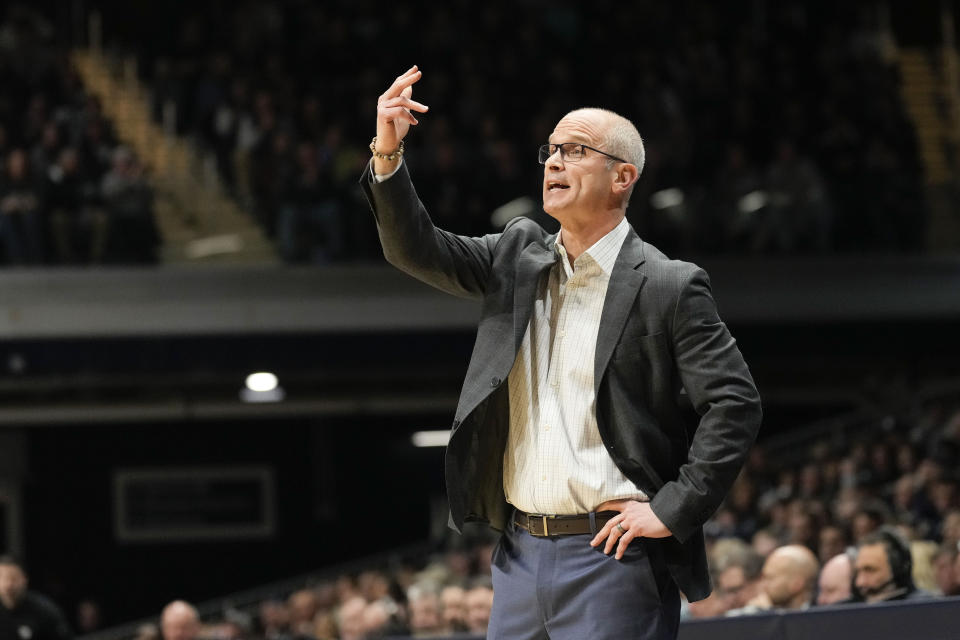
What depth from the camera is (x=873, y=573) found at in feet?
18.2

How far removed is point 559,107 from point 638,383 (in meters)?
11.8

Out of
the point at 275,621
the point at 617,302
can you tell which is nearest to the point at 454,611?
the point at 275,621

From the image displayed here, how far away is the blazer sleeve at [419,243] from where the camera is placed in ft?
9.14

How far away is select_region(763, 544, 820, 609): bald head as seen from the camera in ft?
19.7

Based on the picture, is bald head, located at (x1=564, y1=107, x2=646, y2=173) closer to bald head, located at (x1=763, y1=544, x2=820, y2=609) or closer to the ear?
the ear

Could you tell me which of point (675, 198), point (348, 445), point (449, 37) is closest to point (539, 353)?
point (675, 198)

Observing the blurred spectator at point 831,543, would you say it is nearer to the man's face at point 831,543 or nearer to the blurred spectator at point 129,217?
the man's face at point 831,543

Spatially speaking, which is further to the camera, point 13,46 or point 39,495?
point 39,495

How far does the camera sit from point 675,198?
1236cm

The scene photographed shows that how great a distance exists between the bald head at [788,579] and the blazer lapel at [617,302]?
3.45 metres

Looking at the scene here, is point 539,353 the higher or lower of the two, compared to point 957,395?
higher

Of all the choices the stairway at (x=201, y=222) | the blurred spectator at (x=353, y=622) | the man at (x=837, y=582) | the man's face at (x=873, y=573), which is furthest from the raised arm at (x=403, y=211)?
the stairway at (x=201, y=222)

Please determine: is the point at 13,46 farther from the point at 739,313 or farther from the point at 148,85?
the point at 739,313

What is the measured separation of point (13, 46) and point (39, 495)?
532cm
